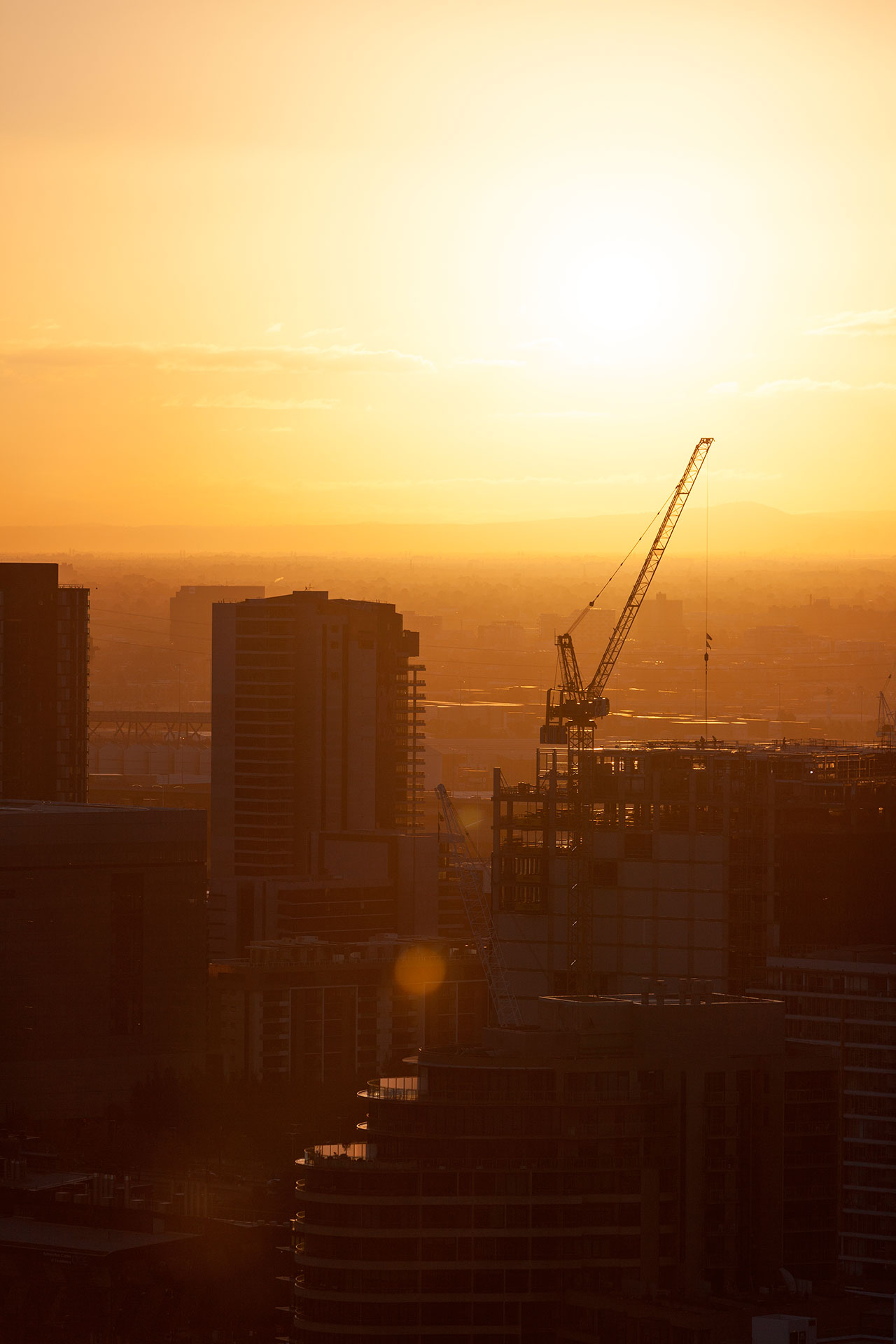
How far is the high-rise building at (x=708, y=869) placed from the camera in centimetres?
7038

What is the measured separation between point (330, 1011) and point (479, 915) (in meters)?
11.5

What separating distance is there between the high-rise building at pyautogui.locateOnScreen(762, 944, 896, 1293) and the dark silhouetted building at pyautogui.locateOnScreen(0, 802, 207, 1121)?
25751 millimetres

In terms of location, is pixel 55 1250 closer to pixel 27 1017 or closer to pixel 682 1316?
pixel 682 1316

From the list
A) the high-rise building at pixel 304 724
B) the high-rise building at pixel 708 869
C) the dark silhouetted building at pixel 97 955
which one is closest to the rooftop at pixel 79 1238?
the high-rise building at pixel 708 869

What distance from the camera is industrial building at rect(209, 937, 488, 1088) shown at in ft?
292

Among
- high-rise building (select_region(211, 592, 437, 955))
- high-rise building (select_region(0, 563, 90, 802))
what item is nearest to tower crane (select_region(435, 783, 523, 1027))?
high-rise building (select_region(211, 592, 437, 955))

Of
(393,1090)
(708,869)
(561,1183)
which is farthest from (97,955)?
(561,1183)

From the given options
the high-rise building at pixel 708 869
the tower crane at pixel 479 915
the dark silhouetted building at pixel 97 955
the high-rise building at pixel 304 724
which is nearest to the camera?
the high-rise building at pixel 708 869

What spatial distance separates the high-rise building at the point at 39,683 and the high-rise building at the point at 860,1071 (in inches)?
2037

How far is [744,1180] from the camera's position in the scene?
4178cm

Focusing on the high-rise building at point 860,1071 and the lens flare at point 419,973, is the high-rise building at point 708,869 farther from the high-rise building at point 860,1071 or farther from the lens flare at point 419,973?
the lens flare at point 419,973

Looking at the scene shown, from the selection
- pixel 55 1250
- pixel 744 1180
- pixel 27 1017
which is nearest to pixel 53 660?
pixel 27 1017

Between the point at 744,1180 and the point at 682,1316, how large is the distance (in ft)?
13.6

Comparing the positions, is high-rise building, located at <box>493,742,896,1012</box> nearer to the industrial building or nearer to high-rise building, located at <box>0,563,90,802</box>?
the industrial building
